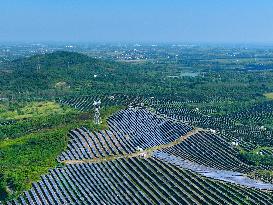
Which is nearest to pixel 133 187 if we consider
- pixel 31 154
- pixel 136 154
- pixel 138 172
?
pixel 138 172

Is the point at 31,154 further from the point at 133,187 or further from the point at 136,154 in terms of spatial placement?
the point at 133,187

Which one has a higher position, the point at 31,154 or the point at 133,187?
the point at 31,154

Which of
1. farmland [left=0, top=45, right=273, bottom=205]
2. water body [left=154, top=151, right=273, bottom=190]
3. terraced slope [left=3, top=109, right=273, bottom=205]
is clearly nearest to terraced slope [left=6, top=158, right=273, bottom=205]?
terraced slope [left=3, top=109, right=273, bottom=205]

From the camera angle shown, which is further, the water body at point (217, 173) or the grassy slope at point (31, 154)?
the grassy slope at point (31, 154)

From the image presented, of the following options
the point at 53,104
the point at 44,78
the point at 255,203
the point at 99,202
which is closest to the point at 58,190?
the point at 99,202

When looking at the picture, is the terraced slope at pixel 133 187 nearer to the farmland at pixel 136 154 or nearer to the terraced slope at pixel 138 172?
the terraced slope at pixel 138 172

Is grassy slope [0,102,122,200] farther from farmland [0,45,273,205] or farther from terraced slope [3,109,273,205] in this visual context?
terraced slope [3,109,273,205]

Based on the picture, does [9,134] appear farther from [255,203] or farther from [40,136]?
[255,203]

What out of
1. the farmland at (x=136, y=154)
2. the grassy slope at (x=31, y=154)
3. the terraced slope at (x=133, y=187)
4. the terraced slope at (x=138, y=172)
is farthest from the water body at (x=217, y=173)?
the grassy slope at (x=31, y=154)
